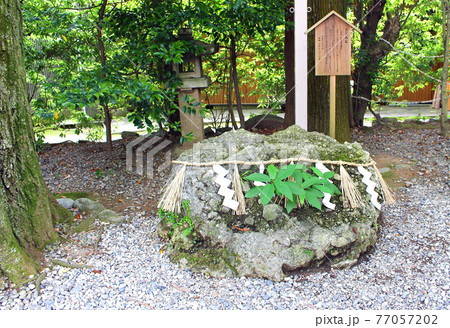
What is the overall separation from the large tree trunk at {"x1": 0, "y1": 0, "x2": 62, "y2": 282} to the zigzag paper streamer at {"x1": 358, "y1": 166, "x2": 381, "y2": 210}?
2.50 m

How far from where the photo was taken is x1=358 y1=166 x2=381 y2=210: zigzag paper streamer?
119 inches

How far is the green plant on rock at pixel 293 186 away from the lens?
2.63 meters

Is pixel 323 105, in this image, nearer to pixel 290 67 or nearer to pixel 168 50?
pixel 290 67

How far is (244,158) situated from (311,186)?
22.9 inches

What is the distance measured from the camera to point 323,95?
15.6 ft

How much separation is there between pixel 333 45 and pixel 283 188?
1743mm

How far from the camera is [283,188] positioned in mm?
2615

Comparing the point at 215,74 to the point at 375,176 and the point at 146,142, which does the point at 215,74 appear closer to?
the point at 146,142

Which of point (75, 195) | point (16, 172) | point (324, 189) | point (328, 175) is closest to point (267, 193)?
point (324, 189)

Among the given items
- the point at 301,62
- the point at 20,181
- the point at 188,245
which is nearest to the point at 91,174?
the point at 20,181

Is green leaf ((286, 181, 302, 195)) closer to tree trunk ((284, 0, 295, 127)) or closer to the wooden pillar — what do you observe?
the wooden pillar

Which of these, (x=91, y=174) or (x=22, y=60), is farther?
(x=91, y=174)

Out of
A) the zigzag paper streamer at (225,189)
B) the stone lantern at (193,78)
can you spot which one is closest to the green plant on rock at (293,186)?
the zigzag paper streamer at (225,189)

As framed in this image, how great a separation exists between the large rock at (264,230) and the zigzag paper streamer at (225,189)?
0.18 ft
